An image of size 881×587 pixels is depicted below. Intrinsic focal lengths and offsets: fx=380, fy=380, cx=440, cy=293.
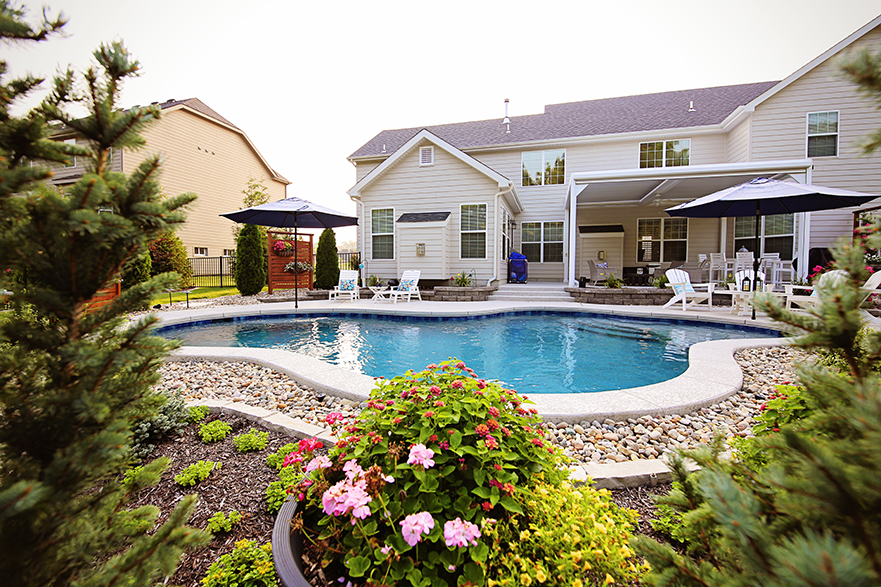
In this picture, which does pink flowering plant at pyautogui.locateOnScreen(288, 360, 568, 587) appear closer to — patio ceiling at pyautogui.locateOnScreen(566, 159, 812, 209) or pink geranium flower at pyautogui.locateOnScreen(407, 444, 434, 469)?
pink geranium flower at pyautogui.locateOnScreen(407, 444, 434, 469)

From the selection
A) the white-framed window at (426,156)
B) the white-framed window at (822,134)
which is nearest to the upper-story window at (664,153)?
the white-framed window at (822,134)

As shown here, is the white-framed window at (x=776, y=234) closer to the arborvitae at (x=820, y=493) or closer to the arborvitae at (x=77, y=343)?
the arborvitae at (x=820, y=493)

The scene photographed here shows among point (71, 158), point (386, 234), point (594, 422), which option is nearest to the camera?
point (71, 158)

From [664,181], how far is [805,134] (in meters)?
4.90

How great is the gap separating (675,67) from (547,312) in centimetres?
1424

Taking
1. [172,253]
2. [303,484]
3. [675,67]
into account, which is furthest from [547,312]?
[675,67]

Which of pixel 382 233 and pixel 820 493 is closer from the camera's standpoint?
pixel 820 493

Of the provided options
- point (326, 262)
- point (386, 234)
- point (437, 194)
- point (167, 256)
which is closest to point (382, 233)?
point (386, 234)

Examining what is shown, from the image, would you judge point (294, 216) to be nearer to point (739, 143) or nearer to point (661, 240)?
point (661, 240)

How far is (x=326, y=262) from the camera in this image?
13.9m

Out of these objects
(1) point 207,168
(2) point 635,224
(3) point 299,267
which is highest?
(1) point 207,168

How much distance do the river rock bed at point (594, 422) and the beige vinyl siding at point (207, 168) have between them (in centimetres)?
1778

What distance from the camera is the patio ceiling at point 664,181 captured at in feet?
33.9

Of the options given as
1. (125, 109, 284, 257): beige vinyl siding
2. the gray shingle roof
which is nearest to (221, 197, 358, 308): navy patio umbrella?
the gray shingle roof
